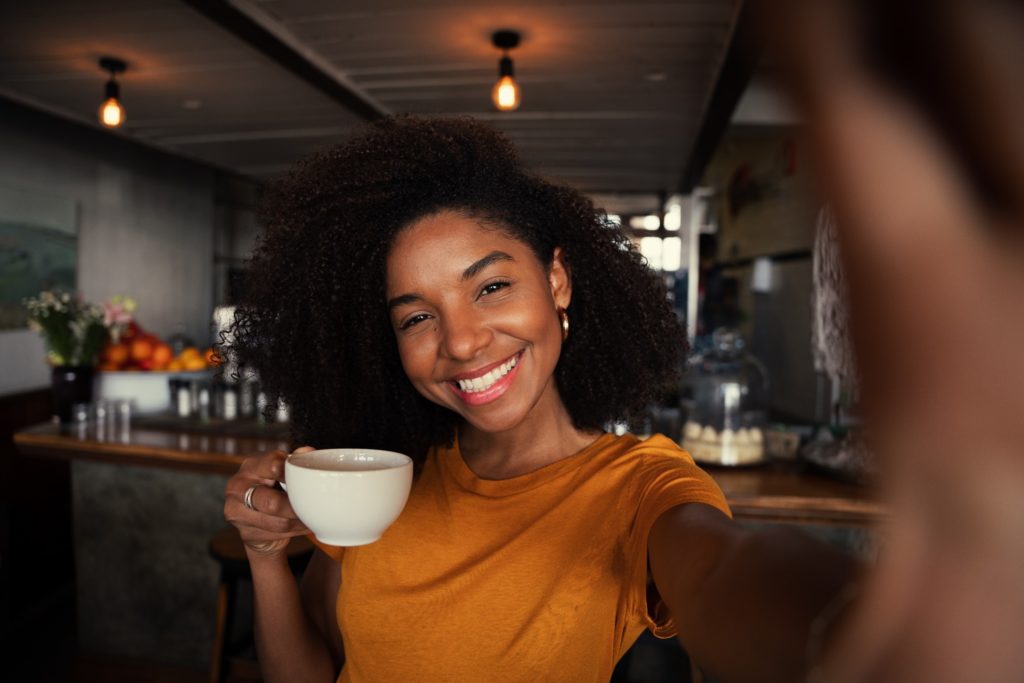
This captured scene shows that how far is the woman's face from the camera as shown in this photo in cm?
115

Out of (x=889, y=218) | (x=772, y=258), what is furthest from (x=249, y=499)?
(x=772, y=258)

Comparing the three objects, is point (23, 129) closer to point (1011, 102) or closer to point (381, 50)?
point (381, 50)

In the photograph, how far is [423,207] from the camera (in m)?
1.25

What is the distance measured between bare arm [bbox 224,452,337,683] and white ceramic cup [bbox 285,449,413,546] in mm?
191

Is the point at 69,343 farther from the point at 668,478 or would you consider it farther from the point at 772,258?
the point at 772,258

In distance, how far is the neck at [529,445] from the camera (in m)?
1.30

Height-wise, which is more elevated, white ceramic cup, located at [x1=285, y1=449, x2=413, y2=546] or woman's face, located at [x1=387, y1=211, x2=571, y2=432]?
woman's face, located at [x1=387, y1=211, x2=571, y2=432]

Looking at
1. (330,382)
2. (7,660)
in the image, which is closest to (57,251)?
(7,660)

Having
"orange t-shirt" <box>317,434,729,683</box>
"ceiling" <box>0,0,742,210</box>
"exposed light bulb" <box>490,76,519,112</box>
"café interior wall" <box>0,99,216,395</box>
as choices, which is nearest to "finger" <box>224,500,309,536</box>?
"orange t-shirt" <box>317,434,729,683</box>

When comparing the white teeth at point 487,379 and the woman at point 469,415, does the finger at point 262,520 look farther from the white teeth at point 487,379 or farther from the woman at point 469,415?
the white teeth at point 487,379

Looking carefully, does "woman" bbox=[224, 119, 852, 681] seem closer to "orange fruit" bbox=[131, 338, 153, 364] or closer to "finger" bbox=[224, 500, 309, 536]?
"finger" bbox=[224, 500, 309, 536]

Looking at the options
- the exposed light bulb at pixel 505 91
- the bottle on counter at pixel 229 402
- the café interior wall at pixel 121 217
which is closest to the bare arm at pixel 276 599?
the bottle on counter at pixel 229 402

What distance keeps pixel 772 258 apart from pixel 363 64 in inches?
160

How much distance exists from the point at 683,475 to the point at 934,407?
2.50ft
